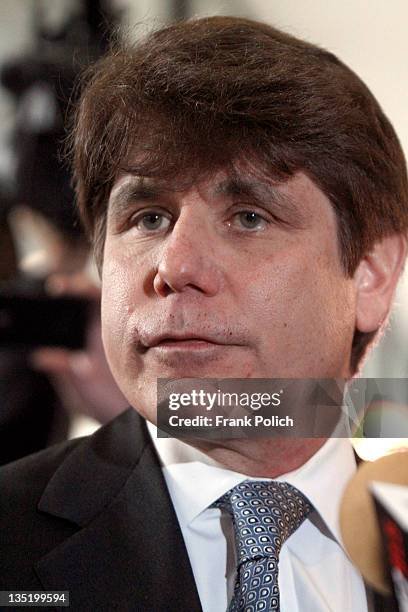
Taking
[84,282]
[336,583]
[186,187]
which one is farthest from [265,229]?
[336,583]

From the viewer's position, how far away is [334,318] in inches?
40.5

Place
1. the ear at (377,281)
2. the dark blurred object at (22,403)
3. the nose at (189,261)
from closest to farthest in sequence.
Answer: the nose at (189,261), the ear at (377,281), the dark blurred object at (22,403)

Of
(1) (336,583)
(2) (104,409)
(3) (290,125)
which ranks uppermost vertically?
(3) (290,125)

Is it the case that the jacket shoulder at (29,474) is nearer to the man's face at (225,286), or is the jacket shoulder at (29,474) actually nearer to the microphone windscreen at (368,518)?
the man's face at (225,286)

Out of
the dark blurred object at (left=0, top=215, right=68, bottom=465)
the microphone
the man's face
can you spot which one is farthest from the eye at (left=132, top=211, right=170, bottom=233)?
→ the microphone

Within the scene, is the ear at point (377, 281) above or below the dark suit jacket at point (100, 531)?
above

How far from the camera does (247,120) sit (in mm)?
981

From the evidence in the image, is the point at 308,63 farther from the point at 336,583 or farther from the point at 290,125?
the point at 336,583

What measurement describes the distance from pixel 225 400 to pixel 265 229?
0.70 feet

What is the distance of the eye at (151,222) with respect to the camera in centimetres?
102

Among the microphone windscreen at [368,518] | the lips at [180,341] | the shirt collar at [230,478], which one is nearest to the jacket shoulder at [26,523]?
the shirt collar at [230,478]

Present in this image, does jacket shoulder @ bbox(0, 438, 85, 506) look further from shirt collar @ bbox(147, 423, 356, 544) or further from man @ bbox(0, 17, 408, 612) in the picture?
shirt collar @ bbox(147, 423, 356, 544)

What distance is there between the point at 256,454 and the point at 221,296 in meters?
0.21

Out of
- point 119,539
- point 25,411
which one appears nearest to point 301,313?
point 119,539
